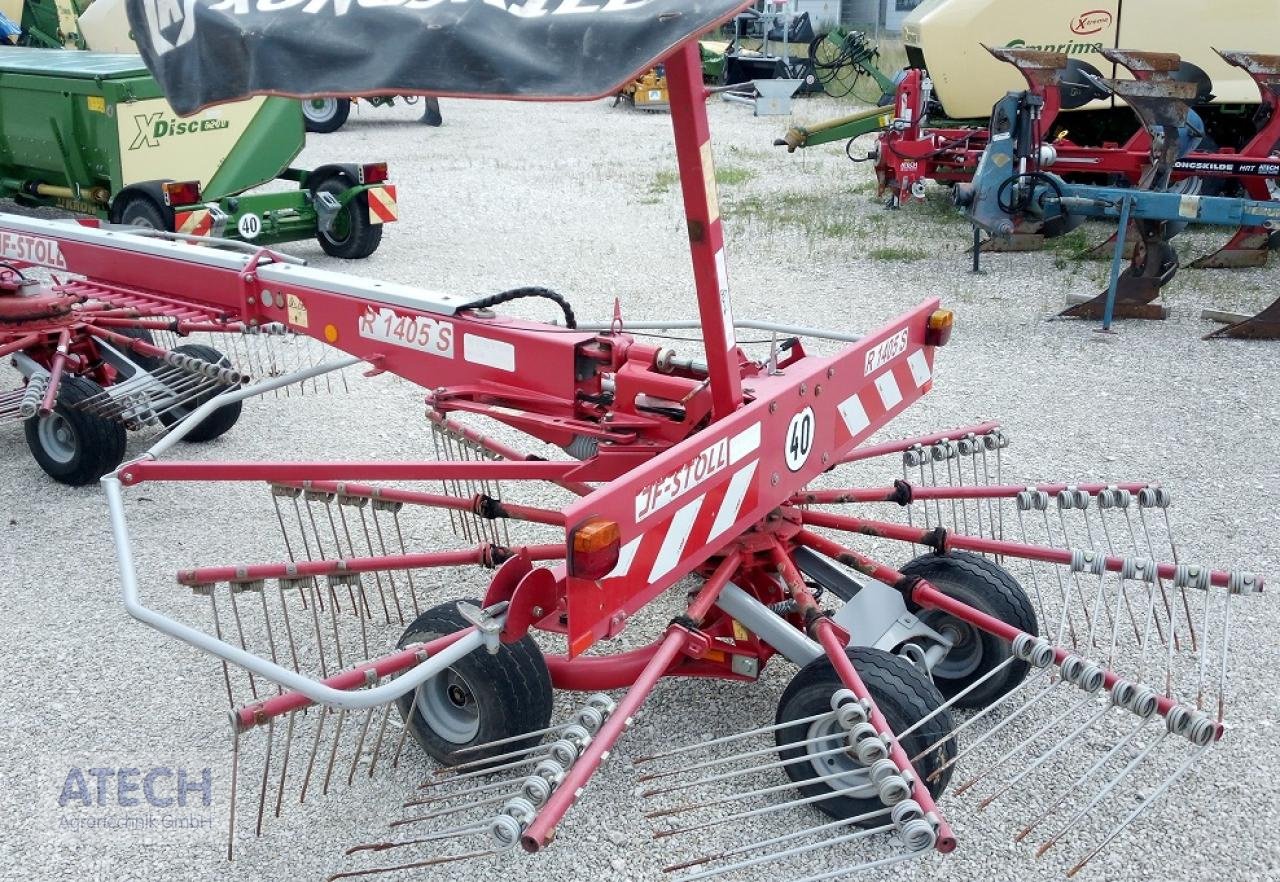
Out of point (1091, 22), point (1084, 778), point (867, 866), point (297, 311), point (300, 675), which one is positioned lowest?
point (867, 866)

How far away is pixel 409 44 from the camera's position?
2.17 metres

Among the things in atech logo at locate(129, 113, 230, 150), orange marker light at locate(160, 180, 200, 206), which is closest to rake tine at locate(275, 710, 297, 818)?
orange marker light at locate(160, 180, 200, 206)

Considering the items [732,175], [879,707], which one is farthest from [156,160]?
[879,707]

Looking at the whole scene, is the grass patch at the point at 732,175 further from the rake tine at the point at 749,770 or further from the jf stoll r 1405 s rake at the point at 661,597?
the rake tine at the point at 749,770

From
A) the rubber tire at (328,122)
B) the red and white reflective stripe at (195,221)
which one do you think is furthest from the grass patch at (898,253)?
the rubber tire at (328,122)

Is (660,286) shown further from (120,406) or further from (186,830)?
(186,830)

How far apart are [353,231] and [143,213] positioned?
4.54 feet

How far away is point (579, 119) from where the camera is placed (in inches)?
636

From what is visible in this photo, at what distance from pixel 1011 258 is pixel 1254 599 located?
5.16 m

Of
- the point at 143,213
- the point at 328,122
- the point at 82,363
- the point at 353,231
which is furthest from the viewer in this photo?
the point at 328,122

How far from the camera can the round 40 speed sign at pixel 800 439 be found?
295cm

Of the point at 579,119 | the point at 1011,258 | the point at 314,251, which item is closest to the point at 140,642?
the point at 314,251

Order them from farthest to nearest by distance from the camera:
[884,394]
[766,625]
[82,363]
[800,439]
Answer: [82,363] → [884,394] → [800,439] → [766,625]

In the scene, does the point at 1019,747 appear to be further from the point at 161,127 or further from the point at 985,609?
the point at 161,127
